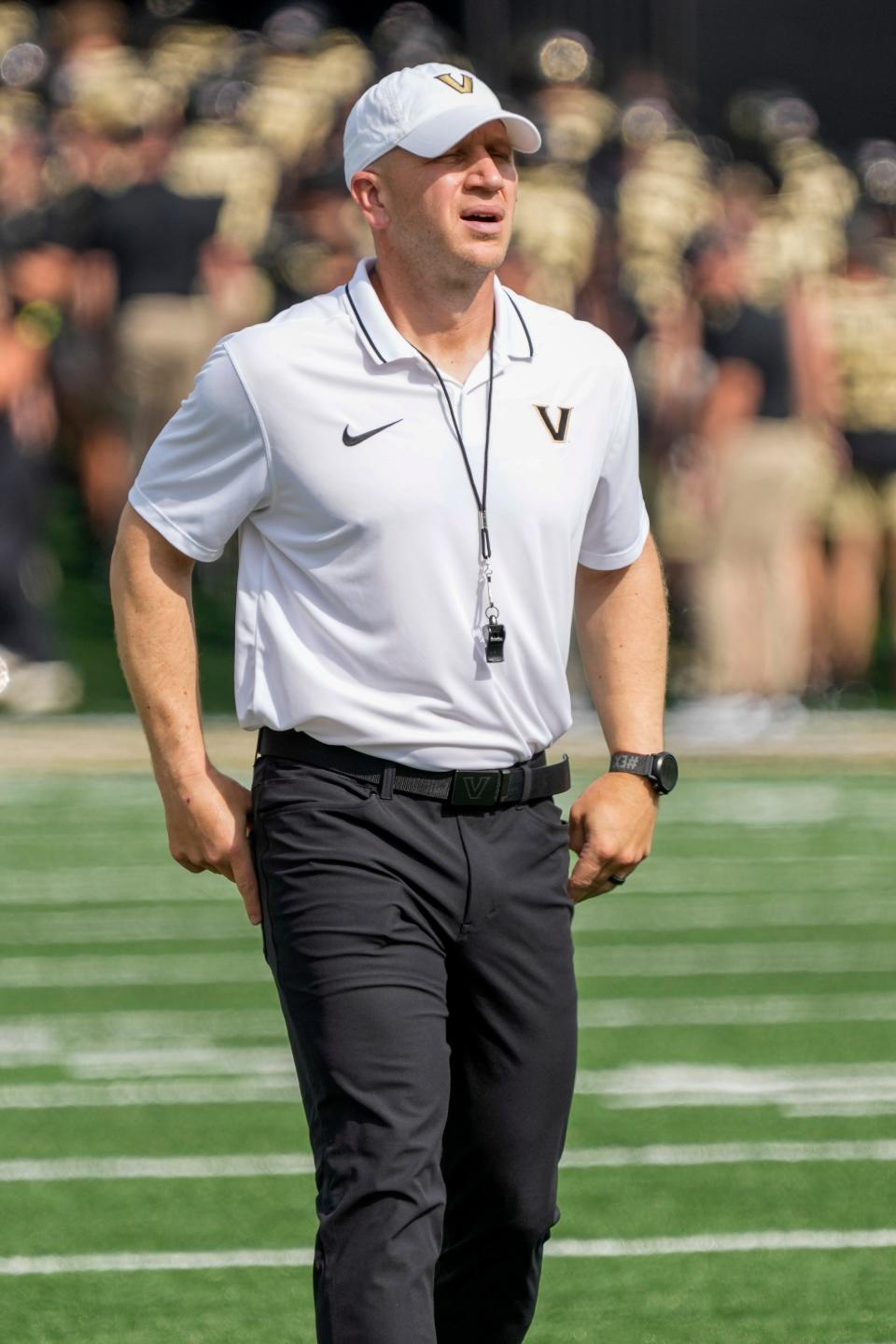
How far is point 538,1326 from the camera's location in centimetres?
499

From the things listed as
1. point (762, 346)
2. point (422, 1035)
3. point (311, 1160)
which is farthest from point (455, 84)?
point (762, 346)

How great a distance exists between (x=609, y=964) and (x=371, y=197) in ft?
16.1

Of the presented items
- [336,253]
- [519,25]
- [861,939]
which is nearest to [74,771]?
[336,253]

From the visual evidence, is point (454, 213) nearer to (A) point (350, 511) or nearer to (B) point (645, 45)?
(A) point (350, 511)

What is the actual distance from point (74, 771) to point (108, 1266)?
747cm

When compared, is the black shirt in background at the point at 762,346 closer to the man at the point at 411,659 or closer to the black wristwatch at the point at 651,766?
the black wristwatch at the point at 651,766

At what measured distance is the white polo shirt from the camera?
3844 mm

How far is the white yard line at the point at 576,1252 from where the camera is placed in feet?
17.5

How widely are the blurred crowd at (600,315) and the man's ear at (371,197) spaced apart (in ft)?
32.3

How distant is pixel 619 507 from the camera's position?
165 inches

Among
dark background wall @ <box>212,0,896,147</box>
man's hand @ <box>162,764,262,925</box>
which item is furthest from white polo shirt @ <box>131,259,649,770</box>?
dark background wall @ <box>212,0,896,147</box>

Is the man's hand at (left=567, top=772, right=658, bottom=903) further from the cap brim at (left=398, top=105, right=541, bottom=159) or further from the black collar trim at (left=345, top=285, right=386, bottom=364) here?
the cap brim at (left=398, top=105, right=541, bottom=159)

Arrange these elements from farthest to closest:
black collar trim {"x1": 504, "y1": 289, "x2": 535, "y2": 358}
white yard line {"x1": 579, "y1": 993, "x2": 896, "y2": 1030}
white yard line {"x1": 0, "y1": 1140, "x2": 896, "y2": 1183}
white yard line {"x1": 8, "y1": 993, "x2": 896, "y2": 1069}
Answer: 1. white yard line {"x1": 579, "y1": 993, "x2": 896, "y2": 1030}
2. white yard line {"x1": 8, "y1": 993, "x2": 896, "y2": 1069}
3. white yard line {"x1": 0, "y1": 1140, "x2": 896, "y2": 1183}
4. black collar trim {"x1": 504, "y1": 289, "x2": 535, "y2": 358}

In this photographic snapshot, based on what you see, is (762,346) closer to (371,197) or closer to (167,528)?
(371,197)
